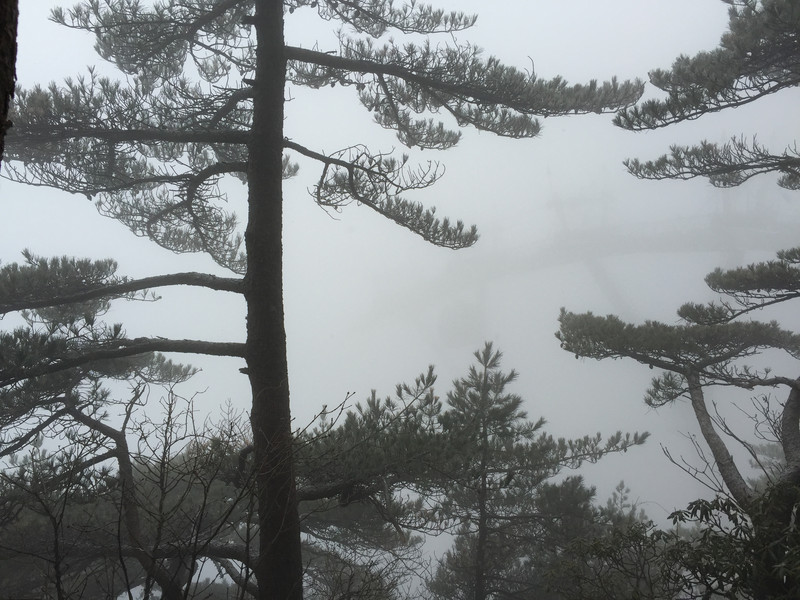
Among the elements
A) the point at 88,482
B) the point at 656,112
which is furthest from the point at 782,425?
the point at 88,482

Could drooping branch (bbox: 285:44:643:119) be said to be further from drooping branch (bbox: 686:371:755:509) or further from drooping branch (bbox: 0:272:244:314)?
drooping branch (bbox: 686:371:755:509)

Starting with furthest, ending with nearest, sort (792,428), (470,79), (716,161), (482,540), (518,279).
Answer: (518,279) < (482,540) < (716,161) < (792,428) < (470,79)

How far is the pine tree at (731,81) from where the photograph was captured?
20.5 ft

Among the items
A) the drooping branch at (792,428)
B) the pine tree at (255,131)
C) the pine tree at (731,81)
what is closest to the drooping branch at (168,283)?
the pine tree at (255,131)

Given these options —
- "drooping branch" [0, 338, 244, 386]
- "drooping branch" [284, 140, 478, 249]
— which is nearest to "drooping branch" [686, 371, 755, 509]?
"drooping branch" [284, 140, 478, 249]

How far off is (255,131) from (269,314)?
1.39m

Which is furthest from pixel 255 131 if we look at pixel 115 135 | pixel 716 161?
pixel 716 161

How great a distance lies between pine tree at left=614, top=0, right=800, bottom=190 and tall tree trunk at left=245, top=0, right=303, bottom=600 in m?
4.01

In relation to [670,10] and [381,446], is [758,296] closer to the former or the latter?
[381,446]

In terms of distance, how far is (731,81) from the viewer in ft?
20.9

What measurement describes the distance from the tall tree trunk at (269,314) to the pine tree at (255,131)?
0.01 m

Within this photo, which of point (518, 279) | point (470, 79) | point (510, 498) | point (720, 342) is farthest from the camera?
point (518, 279)

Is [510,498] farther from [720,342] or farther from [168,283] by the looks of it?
[168,283]

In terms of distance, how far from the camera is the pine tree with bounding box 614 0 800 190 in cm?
625
